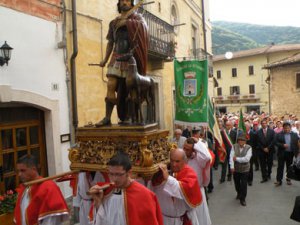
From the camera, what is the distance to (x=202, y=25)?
1759cm

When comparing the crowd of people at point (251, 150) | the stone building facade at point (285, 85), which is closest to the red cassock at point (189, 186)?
the crowd of people at point (251, 150)

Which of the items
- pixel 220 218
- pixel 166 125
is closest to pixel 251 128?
pixel 166 125

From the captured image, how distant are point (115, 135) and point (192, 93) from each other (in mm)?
3844

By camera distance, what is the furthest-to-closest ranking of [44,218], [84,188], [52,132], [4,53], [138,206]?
[52,132] → [4,53] → [84,188] → [44,218] → [138,206]

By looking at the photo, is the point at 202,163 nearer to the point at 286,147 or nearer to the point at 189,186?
the point at 189,186

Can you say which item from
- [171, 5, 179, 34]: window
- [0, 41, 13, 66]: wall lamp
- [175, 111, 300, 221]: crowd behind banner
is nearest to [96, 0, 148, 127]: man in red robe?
[0, 41, 13, 66]: wall lamp

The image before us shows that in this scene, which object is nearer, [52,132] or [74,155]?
[74,155]

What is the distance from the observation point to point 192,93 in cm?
687

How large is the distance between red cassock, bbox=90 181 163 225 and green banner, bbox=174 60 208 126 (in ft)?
13.0

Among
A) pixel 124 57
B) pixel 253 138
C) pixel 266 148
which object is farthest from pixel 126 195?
pixel 253 138

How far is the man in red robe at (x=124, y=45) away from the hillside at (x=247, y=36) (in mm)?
60721

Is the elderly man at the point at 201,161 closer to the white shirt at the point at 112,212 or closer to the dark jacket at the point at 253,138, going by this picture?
the white shirt at the point at 112,212

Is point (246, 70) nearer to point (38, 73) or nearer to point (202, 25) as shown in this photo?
point (202, 25)

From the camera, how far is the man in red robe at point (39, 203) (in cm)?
315
